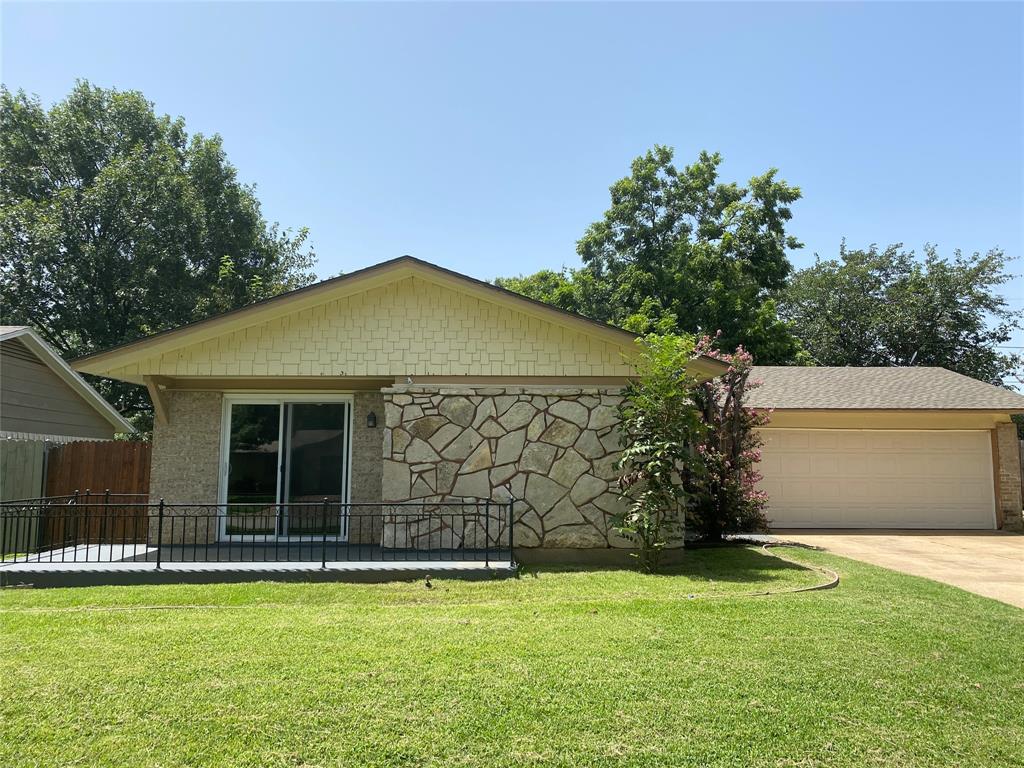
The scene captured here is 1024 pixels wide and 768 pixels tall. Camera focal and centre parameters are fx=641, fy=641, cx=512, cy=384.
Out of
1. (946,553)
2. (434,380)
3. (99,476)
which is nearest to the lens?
(434,380)

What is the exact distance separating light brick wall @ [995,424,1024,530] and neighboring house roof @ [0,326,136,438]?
19.7 metres

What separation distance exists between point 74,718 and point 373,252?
55.1 ft

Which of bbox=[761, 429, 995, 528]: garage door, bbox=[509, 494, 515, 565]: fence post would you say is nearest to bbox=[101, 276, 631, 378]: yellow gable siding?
bbox=[509, 494, 515, 565]: fence post

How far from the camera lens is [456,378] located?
9125 millimetres

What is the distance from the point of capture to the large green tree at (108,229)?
2230 cm

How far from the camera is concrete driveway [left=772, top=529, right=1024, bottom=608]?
7929mm

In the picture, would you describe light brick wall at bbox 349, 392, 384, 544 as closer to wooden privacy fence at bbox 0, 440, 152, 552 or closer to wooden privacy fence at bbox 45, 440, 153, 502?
wooden privacy fence at bbox 0, 440, 152, 552

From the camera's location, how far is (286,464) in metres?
9.77

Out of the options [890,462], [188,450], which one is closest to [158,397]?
[188,450]

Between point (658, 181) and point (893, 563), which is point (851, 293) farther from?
point (893, 563)

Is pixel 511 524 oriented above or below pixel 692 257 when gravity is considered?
below

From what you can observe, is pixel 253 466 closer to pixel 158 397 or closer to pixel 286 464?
pixel 286 464

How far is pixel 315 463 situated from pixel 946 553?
1029 centimetres

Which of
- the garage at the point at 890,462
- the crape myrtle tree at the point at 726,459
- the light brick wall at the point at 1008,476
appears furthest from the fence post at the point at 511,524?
the light brick wall at the point at 1008,476
